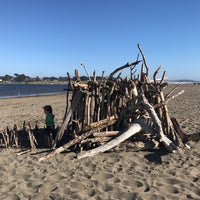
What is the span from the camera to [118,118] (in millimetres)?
7500

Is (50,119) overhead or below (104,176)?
overhead

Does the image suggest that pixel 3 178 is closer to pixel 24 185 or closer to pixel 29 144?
pixel 24 185

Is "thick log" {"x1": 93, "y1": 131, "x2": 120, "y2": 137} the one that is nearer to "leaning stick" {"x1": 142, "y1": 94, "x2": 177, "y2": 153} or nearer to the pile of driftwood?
the pile of driftwood

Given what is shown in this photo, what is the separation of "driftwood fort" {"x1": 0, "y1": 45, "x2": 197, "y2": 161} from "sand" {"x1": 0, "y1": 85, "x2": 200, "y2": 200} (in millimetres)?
266

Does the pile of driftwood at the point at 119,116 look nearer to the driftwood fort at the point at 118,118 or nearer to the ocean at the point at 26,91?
the driftwood fort at the point at 118,118

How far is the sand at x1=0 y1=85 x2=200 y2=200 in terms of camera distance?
509 cm

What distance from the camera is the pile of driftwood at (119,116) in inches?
282

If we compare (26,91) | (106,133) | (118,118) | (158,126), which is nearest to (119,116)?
(118,118)

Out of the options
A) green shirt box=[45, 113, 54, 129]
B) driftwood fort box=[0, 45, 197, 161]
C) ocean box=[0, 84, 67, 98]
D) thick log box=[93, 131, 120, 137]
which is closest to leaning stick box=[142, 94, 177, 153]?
driftwood fort box=[0, 45, 197, 161]

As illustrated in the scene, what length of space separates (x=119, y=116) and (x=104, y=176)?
2005 mm

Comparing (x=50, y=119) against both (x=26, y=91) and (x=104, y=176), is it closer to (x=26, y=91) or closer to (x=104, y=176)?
(x=104, y=176)

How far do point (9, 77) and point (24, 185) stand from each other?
15114cm

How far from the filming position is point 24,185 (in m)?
5.55

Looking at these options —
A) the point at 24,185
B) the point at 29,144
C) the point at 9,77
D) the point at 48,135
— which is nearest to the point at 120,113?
the point at 48,135
